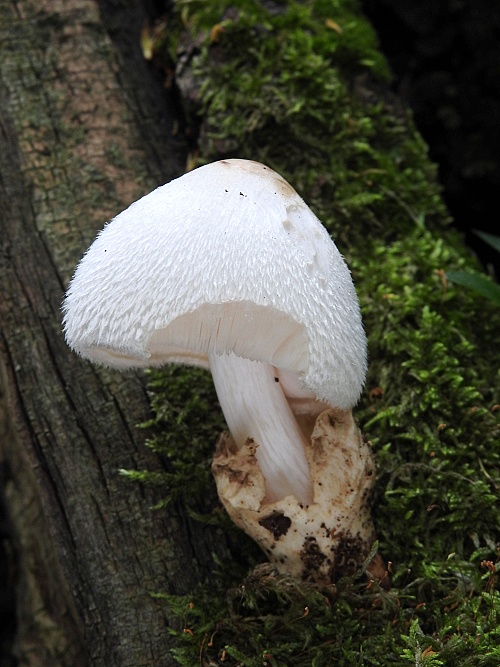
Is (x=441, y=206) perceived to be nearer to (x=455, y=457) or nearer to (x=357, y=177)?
(x=357, y=177)

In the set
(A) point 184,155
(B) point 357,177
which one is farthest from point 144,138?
(B) point 357,177

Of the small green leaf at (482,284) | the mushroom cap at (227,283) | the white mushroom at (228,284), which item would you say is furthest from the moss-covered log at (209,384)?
the mushroom cap at (227,283)

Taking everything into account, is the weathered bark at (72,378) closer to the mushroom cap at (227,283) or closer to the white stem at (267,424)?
the white stem at (267,424)

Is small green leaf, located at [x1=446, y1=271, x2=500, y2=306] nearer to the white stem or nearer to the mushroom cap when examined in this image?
the mushroom cap

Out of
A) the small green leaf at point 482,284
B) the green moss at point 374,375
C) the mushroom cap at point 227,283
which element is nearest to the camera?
the mushroom cap at point 227,283

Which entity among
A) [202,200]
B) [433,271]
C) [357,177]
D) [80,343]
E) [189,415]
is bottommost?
[189,415]
